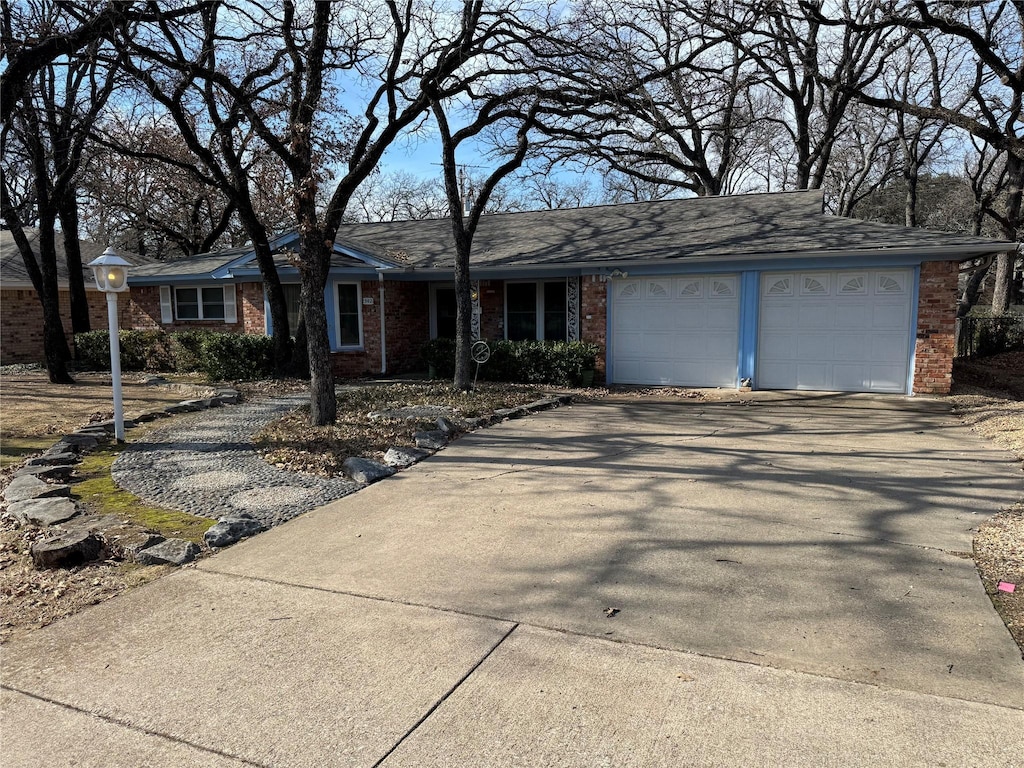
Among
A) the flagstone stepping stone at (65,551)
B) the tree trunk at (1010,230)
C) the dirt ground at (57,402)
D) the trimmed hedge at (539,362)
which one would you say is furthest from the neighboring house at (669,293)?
the tree trunk at (1010,230)

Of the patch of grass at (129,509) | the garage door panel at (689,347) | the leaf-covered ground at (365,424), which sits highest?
the garage door panel at (689,347)

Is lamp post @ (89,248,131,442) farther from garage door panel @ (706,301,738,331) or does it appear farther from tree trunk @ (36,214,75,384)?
garage door panel @ (706,301,738,331)

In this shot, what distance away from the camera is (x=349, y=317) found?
1559cm

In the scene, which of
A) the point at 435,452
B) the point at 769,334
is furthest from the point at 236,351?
the point at 769,334

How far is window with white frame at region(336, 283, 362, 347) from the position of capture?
1548cm

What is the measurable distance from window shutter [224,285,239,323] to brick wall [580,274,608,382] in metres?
9.38

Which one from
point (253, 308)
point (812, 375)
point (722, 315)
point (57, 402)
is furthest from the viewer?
point (253, 308)

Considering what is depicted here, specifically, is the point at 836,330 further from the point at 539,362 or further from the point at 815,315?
the point at 539,362

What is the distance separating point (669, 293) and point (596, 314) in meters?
1.57

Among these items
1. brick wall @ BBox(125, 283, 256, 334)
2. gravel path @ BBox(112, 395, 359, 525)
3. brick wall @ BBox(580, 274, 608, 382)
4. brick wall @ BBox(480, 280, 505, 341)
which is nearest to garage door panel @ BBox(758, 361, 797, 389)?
brick wall @ BBox(580, 274, 608, 382)

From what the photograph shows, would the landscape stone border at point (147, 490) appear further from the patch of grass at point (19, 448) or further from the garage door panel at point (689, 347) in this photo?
the garage door panel at point (689, 347)

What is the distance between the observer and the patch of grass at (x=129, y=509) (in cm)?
521

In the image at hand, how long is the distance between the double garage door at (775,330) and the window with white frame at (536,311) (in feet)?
6.00

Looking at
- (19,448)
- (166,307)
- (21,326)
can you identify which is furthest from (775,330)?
(21,326)
